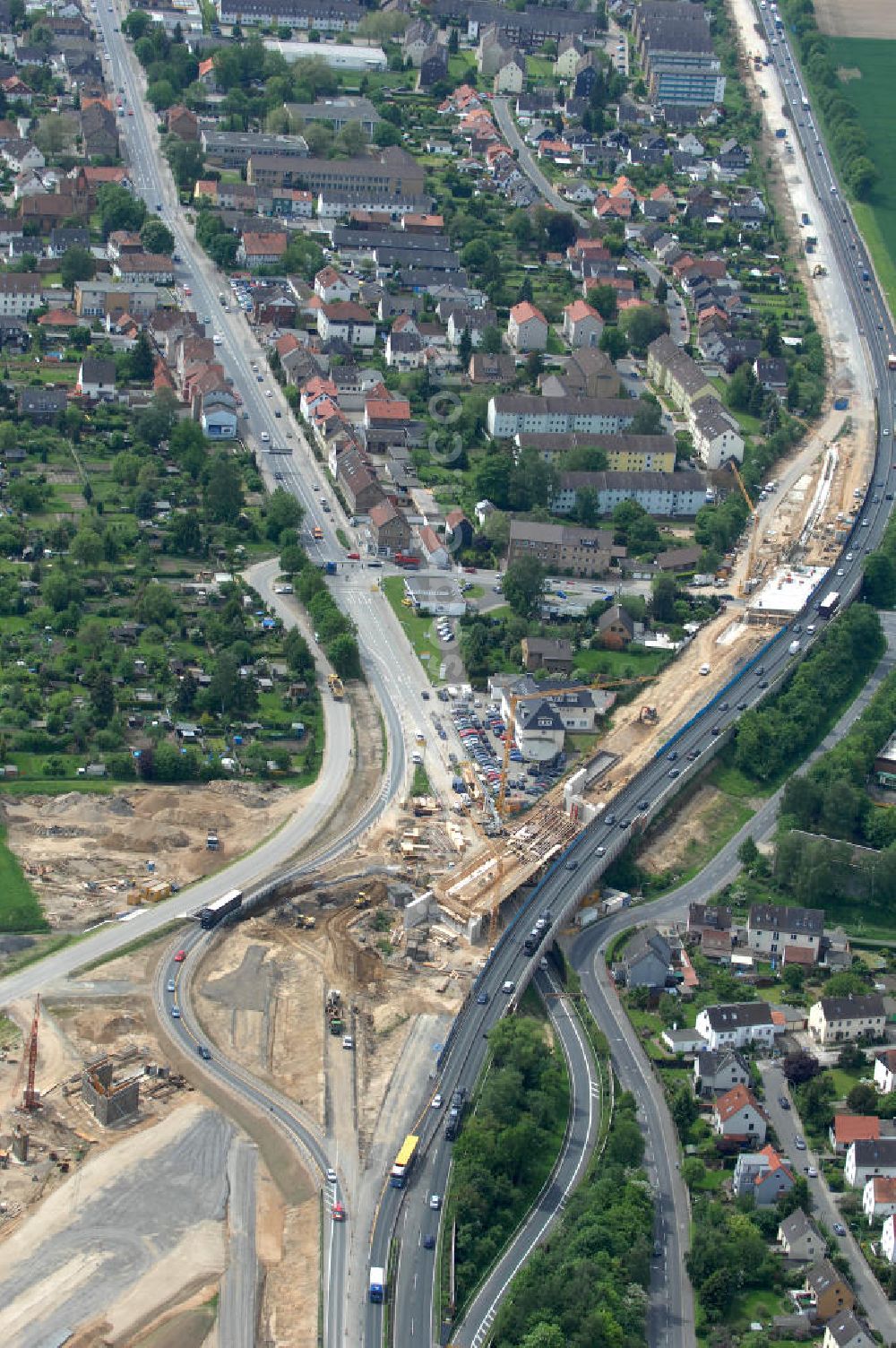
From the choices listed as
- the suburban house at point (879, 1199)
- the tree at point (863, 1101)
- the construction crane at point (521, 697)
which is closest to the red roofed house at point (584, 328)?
the construction crane at point (521, 697)

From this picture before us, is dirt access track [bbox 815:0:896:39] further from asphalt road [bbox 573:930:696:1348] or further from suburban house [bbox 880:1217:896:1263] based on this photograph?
suburban house [bbox 880:1217:896:1263]

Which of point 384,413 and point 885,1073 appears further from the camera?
point 384,413

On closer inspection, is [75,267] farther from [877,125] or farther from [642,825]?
[877,125]

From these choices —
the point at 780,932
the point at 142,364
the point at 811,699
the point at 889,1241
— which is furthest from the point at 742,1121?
the point at 142,364

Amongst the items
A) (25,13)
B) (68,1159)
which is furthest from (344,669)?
(25,13)

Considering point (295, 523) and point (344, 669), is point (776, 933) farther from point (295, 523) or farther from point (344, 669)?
point (295, 523)

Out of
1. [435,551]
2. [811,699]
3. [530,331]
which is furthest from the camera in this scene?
[530,331]

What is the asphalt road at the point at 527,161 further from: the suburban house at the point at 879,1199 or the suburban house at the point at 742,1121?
the suburban house at the point at 879,1199
